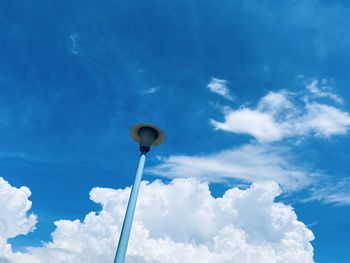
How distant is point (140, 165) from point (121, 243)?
3464 millimetres

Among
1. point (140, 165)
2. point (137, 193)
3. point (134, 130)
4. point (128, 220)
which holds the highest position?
point (134, 130)

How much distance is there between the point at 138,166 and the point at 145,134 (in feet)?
4.93

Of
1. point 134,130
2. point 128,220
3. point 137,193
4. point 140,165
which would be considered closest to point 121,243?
point 128,220

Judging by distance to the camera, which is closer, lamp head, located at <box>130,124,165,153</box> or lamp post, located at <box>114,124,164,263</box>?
lamp post, located at <box>114,124,164,263</box>

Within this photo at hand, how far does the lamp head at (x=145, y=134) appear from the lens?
15.0m

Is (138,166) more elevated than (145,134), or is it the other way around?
(145,134)

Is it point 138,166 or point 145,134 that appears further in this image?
point 145,134

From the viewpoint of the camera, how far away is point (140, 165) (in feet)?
47.6

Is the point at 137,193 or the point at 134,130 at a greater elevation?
the point at 134,130

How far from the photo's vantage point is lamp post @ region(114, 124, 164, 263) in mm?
12289

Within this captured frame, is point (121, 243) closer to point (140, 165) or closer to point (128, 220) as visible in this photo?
point (128, 220)

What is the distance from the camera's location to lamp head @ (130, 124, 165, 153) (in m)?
15.0

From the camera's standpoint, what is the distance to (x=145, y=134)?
1503 cm

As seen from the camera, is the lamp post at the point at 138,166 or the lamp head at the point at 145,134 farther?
the lamp head at the point at 145,134
